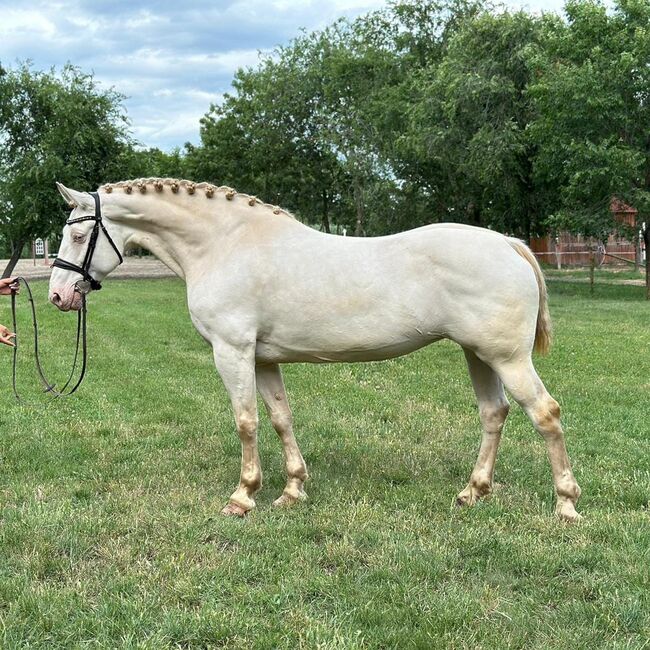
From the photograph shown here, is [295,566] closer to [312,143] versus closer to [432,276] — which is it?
[432,276]

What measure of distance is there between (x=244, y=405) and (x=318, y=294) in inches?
37.2

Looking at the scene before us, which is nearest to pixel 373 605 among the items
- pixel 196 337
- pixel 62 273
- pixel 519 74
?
pixel 62 273

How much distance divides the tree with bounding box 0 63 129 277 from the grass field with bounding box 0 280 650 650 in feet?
82.0

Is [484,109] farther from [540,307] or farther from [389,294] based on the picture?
[389,294]

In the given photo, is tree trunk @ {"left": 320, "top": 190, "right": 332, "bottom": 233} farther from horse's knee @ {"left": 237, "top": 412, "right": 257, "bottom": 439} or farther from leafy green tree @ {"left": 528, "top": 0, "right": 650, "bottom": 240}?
horse's knee @ {"left": 237, "top": 412, "right": 257, "bottom": 439}

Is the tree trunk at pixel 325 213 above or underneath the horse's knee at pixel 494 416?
above

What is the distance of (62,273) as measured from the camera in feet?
14.9

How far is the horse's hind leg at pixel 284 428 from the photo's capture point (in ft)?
15.5

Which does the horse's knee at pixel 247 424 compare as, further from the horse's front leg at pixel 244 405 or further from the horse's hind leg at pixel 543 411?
the horse's hind leg at pixel 543 411

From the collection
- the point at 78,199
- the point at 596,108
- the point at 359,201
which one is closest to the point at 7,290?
the point at 78,199

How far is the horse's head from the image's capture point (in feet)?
14.9

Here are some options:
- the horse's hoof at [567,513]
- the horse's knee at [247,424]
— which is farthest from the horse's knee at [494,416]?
the horse's knee at [247,424]

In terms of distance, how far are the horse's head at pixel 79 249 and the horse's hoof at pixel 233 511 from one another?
1777 mm

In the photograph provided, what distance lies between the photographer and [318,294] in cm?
441
